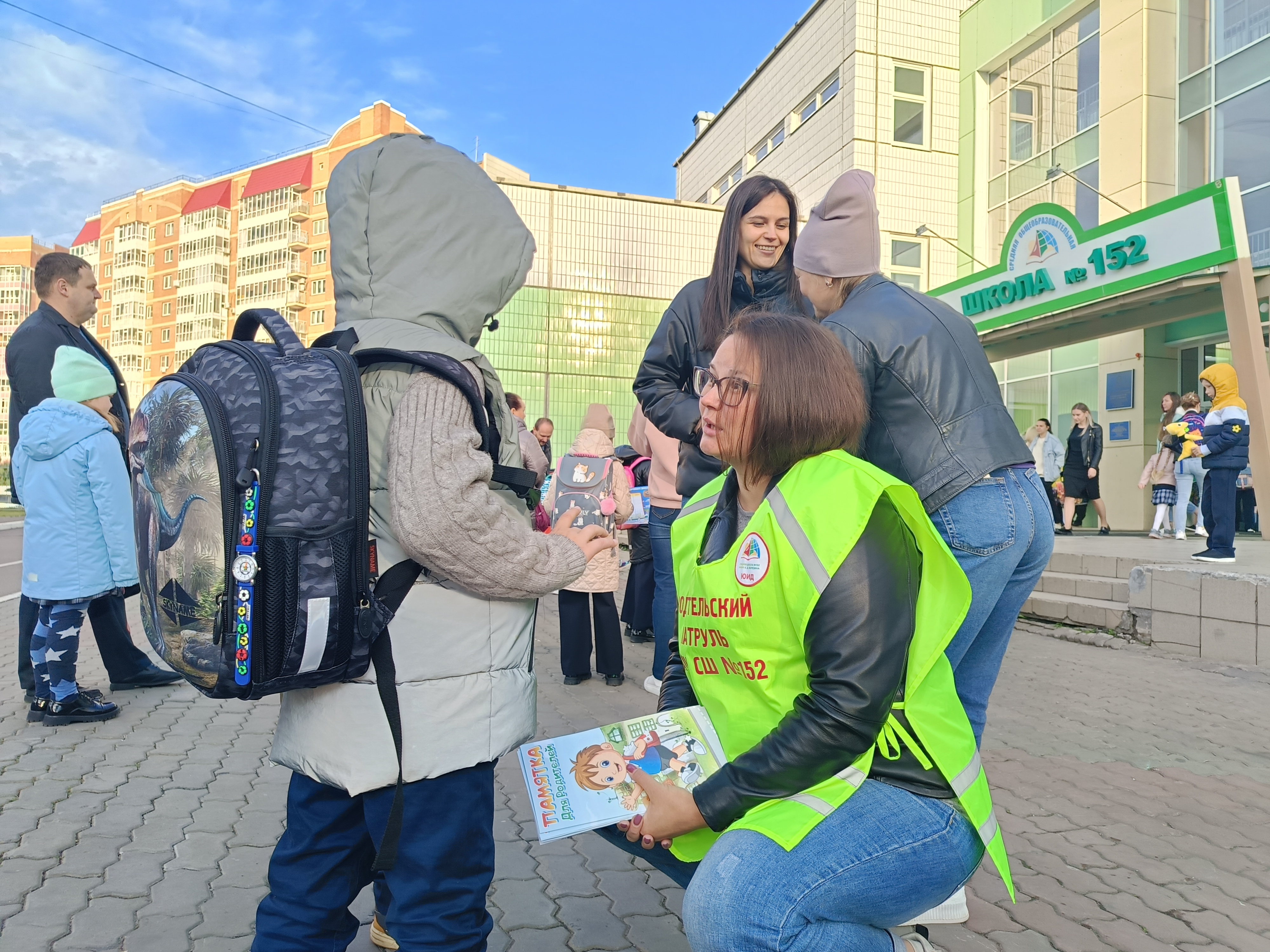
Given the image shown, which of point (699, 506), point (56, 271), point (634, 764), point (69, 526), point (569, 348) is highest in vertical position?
point (569, 348)

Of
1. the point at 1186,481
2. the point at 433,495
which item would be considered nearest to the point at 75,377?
the point at 433,495

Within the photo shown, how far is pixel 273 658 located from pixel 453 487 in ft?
1.44

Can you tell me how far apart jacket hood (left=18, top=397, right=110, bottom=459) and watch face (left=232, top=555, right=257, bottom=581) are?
3.77 metres

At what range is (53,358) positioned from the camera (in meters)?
5.00

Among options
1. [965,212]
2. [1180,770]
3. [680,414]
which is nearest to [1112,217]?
[965,212]

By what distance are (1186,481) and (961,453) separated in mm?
11784

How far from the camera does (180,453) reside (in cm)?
164

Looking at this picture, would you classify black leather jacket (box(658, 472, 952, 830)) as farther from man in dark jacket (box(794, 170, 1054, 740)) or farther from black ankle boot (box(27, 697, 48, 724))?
black ankle boot (box(27, 697, 48, 724))

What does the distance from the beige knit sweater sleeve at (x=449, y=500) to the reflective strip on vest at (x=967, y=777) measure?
2.82ft

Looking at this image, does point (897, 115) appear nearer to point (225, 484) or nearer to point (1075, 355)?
point (1075, 355)

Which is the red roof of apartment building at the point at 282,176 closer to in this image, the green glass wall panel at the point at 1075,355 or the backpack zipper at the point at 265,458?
the green glass wall panel at the point at 1075,355

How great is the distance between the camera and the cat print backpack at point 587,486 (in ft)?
19.2

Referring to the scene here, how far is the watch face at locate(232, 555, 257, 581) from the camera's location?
159 centimetres

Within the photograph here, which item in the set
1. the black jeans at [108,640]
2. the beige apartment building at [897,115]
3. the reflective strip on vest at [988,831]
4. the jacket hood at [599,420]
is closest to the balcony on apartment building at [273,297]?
the beige apartment building at [897,115]
